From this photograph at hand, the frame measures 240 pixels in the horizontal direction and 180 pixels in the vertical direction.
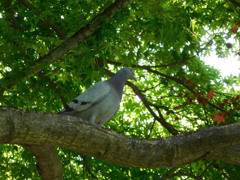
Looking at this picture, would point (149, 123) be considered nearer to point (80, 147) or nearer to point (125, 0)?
point (125, 0)

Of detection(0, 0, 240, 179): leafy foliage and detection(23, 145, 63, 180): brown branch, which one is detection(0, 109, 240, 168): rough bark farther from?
detection(0, 0, 240, 179): leafy foliage

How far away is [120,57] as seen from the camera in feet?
20.4

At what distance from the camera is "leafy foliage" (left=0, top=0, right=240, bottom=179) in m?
4.76

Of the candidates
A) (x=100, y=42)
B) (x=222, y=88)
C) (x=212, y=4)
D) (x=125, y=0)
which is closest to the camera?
(x=125, y=0)

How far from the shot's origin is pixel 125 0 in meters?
4.30

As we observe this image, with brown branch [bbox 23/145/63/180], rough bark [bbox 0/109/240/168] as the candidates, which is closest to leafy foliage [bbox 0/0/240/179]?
brown branch [bbox 23/145/63/180]

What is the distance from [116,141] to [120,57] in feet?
10.5

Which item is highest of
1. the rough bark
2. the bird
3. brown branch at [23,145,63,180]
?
the bird

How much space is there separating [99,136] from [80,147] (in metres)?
0.19

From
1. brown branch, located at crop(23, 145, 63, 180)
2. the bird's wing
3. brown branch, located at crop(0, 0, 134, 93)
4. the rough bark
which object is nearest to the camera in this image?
the rough bark

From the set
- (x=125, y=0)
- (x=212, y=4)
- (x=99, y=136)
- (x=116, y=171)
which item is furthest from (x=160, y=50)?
(x=99, y=136)

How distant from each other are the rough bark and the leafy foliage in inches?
65.5

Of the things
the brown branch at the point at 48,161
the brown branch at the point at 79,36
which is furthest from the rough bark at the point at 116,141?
the brown branch at the point at 79,36

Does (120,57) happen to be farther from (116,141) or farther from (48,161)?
(116,141)
